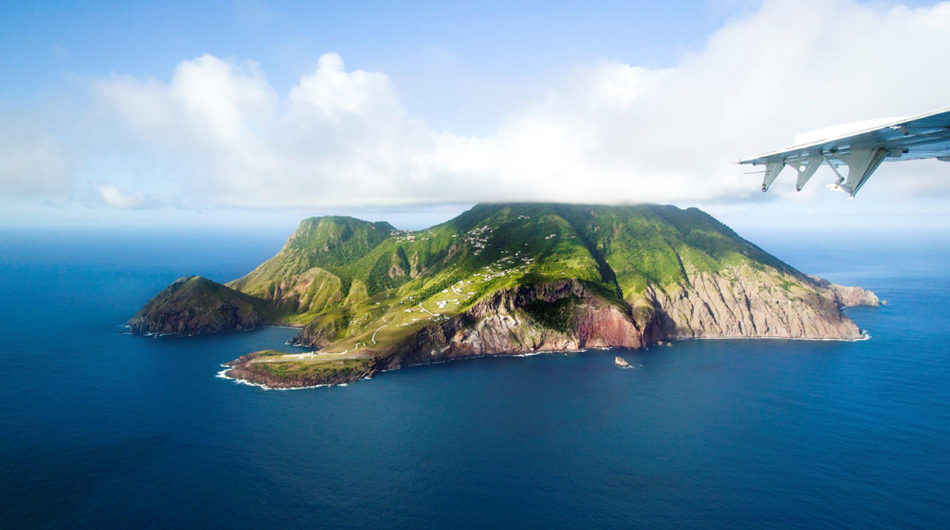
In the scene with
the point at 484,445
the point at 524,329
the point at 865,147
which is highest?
the point at 865,147

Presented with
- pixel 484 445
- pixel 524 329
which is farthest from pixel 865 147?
pixel 524 329

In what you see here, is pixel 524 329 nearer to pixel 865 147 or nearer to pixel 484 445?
pixel 484 445

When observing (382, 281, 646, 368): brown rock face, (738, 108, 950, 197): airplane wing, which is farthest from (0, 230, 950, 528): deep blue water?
(738, 108, 950, 197): airplane wing

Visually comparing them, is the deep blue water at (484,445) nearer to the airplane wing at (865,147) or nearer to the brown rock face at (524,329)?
the brown rock face at (524,329)

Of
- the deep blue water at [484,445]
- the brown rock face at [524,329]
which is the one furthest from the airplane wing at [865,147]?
the brown rock face at [524,329]

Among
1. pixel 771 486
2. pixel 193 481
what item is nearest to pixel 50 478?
pixel 193 481

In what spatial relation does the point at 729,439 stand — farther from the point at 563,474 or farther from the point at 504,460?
the point at 504,460
